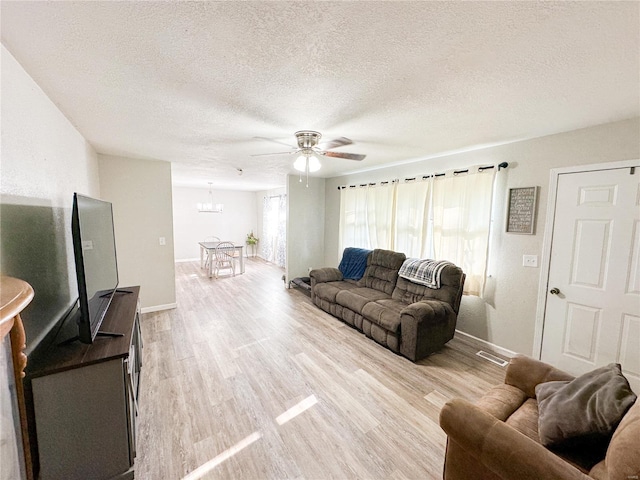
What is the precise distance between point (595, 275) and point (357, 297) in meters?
2.38

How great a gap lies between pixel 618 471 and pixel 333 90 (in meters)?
2.18

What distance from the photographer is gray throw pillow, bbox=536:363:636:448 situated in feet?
3.56

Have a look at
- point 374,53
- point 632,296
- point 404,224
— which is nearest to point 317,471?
point 374,53

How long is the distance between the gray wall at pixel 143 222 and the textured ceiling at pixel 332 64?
1.36 meters

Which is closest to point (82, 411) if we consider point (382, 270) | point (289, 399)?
point (289, 399)

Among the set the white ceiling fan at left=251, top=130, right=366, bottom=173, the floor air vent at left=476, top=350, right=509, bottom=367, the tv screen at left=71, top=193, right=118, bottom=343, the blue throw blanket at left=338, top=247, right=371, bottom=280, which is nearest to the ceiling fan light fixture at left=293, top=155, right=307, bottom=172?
the white ceiling fan at left=251, top=130, right=366, bottom=173

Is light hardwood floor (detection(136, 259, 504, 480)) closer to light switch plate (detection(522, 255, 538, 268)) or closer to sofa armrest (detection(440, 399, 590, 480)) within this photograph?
sofa armrest (detection(440, 399, 590, 480))

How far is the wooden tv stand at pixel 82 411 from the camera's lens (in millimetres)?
1235

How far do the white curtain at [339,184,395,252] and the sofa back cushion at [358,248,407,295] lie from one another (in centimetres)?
32

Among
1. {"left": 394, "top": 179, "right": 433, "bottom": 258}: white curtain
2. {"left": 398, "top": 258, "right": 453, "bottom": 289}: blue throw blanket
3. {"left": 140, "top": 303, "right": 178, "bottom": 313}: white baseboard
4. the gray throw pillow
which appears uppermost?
{"left": 394, "top": 179, "right": 433, "bottom": 258}: white curtain

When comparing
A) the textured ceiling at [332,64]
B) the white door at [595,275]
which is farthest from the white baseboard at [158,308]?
the white door at [595,275]

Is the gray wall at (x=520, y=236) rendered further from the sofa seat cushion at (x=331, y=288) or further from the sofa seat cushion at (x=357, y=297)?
the sofa seat cushion at (x=331, y=288)

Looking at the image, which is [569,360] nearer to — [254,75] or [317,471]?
[317,471]

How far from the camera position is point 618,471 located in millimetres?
860
